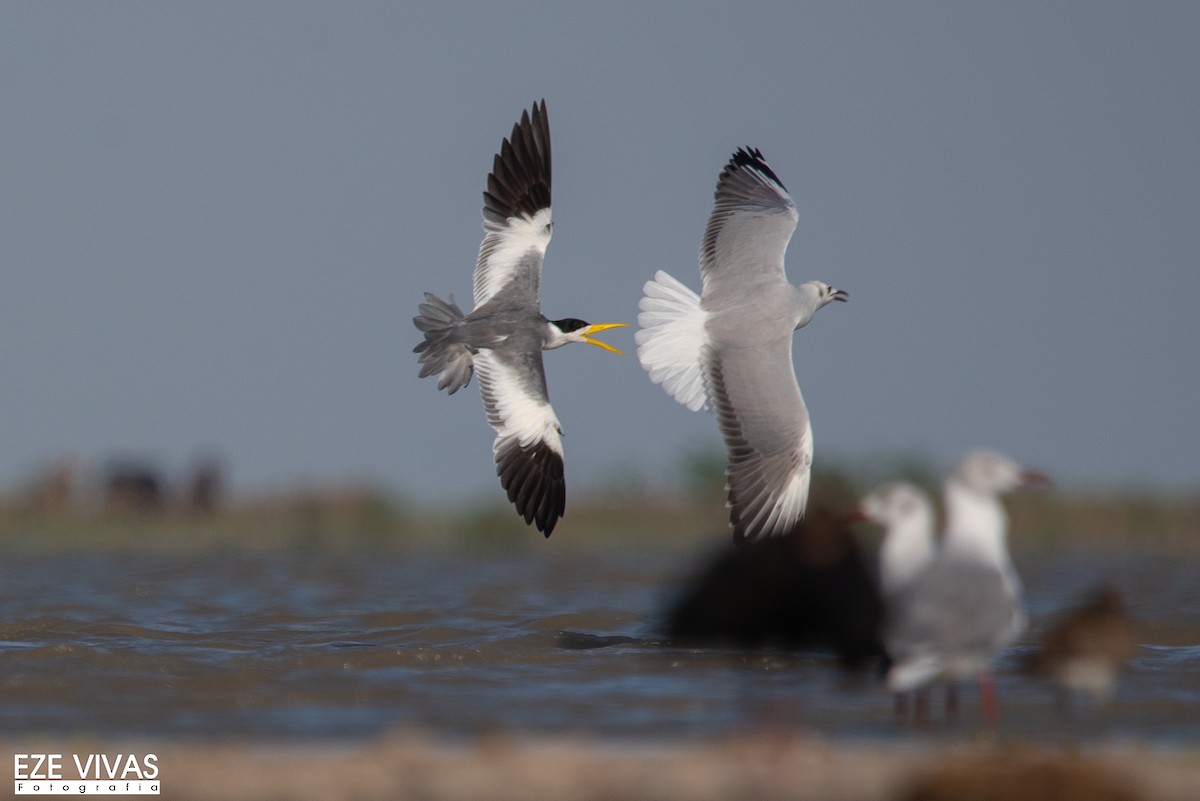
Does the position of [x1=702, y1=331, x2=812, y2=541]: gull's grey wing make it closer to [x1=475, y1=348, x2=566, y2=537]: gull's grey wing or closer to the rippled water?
the rippled water

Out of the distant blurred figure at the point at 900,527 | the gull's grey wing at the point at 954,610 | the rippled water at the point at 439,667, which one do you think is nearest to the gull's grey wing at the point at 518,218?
the rippled water at the point at 439,667

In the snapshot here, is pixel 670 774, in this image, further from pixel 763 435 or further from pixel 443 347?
pixel 443 347

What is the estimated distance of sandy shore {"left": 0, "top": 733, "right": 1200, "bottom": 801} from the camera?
5281 millimetres

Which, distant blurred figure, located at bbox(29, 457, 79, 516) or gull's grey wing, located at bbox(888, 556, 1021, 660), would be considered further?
distant blurred figure, located at bbox(29, 457, 79, 516)

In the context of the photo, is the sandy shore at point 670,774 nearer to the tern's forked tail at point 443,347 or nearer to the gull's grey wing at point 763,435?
the gull's grey wing at point 763,435

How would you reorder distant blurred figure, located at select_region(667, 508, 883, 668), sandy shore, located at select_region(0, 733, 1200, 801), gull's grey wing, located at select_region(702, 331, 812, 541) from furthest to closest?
gull's grey wing, located at select_region(702, 331, 812, 541)
sandy shore, located at select_region(0, 733, 1200, 801)
distant blurred figure, located at select_region(667, 508, 883, 668)

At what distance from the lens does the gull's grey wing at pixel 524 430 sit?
11.1m

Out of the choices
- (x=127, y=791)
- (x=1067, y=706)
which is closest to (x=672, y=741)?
(x=1067, y=706)

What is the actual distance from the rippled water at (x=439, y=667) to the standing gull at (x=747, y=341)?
0.73m

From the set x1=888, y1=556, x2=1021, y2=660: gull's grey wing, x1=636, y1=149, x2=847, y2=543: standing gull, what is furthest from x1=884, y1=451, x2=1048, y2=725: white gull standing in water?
x1=636, y1=149, x2=847, y2=543: standing gull

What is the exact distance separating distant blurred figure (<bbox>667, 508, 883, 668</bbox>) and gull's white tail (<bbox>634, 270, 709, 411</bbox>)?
5105mm

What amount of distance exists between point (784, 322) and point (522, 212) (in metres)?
1.92

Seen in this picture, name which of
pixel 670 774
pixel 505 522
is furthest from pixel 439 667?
→ pixel 505 522

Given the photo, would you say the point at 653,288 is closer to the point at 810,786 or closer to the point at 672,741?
the point at 672,741
